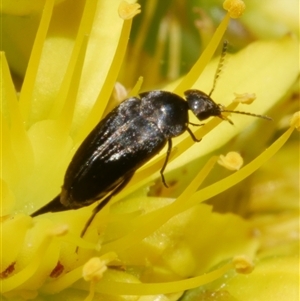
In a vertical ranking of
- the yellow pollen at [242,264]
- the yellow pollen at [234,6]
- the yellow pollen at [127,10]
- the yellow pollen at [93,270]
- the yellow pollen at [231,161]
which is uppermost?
the yellow pollen at [127,10]

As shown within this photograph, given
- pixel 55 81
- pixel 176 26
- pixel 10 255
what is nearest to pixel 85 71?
pixel 55 81

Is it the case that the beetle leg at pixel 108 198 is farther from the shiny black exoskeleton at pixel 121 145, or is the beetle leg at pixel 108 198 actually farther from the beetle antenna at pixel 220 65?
the beetle antenna at pixel 220 65

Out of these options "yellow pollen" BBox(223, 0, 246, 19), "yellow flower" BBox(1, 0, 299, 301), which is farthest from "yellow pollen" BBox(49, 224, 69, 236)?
"yellow pollen" BBox(223, 0, 246, 19)

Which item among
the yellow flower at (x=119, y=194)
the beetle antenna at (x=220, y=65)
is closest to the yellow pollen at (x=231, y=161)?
the yellow flower at (x=119, y=194)

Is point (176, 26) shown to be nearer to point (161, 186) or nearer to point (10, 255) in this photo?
point (161, 186)

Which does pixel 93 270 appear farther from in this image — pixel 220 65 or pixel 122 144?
pixel 220 65

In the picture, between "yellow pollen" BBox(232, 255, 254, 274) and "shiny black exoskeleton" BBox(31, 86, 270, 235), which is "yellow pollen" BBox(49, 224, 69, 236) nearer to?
"shiny black exoskeleton" BBox(31, 86, 270, 235)
